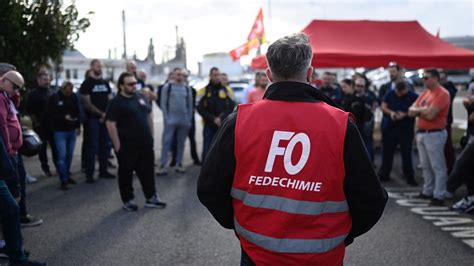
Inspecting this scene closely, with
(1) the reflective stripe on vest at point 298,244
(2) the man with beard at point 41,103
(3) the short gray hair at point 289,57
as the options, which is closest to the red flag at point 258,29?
(2) the man with beard at point 41,103

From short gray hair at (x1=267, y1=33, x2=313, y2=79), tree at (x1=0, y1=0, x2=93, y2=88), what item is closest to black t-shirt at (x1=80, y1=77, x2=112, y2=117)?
tree at (x1=0, y1=0, x2=93, y2=88)

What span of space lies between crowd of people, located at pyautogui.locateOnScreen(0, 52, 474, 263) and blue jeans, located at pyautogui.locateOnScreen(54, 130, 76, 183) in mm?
15

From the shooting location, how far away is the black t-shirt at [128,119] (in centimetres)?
607

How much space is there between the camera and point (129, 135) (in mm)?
6090

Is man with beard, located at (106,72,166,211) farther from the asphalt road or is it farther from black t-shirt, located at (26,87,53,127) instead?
black t-shirt, located at (26,87,53,127)

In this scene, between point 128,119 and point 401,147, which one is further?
point 401,147

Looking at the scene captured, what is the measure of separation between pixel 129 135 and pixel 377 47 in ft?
20.5

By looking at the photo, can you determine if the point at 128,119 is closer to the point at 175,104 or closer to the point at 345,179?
the point at 175,104

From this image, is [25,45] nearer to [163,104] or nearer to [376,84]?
[163,104]

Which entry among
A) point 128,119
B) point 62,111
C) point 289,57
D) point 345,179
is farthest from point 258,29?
point 345,179

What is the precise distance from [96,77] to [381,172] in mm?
5153

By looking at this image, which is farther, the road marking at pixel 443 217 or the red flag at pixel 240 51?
the red flag at pixel 240 51

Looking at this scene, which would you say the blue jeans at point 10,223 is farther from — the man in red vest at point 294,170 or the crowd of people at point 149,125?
the man in red vest at point 294,170

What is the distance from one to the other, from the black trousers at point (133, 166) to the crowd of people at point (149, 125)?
1 centimetres
